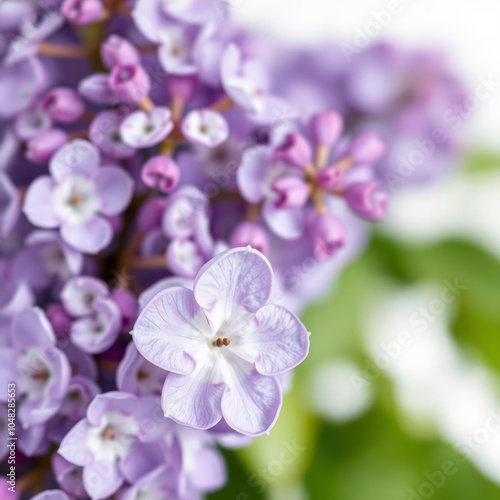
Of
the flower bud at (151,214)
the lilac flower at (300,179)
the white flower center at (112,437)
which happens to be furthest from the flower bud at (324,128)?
the white flower center at (112,437)

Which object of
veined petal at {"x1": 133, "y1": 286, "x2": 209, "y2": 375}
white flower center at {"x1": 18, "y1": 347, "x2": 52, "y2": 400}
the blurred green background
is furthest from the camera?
the blurred green background

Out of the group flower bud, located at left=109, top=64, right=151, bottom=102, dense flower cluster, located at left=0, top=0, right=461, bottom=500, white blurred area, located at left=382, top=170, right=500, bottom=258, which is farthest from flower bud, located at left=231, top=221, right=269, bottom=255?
white blurred area, located at left=382, top=170, right=500, bottom=258

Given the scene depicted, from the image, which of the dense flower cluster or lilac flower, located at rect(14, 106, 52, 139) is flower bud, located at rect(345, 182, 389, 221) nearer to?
the dense flower cluster

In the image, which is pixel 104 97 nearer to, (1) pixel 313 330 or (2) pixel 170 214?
(2) pixel 170 214

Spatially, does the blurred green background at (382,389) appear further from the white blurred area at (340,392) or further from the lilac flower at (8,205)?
the lilac flower at (8,205)

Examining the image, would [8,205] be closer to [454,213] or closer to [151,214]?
[151,214]

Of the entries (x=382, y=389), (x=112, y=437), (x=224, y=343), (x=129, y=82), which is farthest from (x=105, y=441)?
(x=382, y=389)

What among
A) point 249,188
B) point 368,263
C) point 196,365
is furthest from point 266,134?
point 368,263
